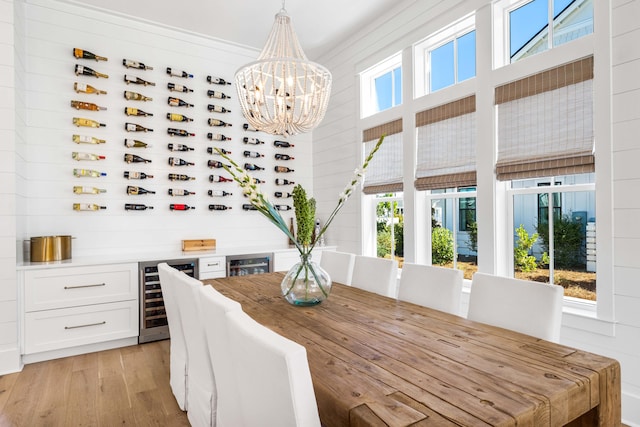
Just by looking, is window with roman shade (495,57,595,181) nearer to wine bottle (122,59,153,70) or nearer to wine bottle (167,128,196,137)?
wine bottle (167,128,196,137)

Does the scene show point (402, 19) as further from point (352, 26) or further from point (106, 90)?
point (106, 90)

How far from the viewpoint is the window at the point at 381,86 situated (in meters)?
4.02

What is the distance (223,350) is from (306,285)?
82cm

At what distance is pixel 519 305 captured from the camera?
1769 mm

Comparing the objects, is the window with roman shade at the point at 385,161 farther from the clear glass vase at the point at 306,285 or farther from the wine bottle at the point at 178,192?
the wine bottle at the point at 178,192

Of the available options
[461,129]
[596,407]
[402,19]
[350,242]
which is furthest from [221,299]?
[402,19]

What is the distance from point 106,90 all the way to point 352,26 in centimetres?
279

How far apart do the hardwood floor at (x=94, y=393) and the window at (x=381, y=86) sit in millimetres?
3463

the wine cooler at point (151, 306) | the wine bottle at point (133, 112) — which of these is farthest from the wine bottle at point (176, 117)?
the wine cooler at point (151, 306)

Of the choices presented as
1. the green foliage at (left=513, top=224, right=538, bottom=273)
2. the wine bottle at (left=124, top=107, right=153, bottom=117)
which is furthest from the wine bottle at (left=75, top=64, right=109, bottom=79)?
the green foliage at (left=513, top=224, right=538, bottom=273)

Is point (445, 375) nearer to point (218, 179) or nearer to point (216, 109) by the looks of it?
point (218, 179)

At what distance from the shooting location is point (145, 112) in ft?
13.3

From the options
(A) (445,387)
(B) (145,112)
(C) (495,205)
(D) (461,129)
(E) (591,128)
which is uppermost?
(B) (145,112)

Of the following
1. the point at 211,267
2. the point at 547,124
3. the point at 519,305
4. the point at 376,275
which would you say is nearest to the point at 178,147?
the point at 211,267
